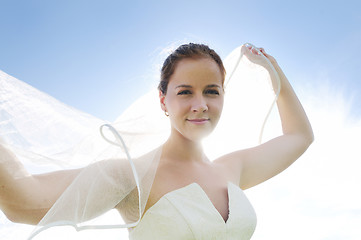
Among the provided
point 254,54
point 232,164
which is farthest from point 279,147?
point 254,54

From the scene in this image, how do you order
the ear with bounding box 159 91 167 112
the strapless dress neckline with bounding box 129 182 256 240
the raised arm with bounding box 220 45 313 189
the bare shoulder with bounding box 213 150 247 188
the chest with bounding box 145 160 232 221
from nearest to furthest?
the strapless dress neckline with bounding box 129 182 256 240 < the chest with bounding box 145 160 232 221 < the ear with bounding box 159 91 167 112 < the bare shoulder with bounding box 213 150 247 188 < the raised arm with bounding box 220 45 313 189

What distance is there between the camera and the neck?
8.87 feet

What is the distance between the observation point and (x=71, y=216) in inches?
66.1

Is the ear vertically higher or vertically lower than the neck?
→ higher

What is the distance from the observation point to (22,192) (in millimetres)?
1627

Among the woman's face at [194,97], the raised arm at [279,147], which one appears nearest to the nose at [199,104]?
the woman's face at [194,97]

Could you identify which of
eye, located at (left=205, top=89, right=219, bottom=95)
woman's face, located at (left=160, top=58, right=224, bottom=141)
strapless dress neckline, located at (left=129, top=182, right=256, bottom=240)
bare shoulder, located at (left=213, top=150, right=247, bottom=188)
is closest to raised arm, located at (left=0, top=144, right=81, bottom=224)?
strapless dress neckline, located at (left=129, top=182, right=256, bottom=240)

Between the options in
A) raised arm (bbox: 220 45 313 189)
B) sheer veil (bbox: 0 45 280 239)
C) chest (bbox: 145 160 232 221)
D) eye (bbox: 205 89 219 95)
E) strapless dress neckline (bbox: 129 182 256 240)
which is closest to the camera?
sheer veil (bbox: 0 45 280 239)

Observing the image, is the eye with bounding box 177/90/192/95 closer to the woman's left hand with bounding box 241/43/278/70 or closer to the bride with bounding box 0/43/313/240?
the bride with bounding box 0/43/313/240

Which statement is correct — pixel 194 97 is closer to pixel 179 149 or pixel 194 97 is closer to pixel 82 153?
pixel 179 149

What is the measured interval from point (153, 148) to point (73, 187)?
0.78 metres

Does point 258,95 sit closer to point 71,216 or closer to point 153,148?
point 153,148

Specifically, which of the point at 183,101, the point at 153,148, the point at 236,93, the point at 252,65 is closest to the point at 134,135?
the point at 153,148

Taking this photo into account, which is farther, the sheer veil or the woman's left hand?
the woman's left hand
